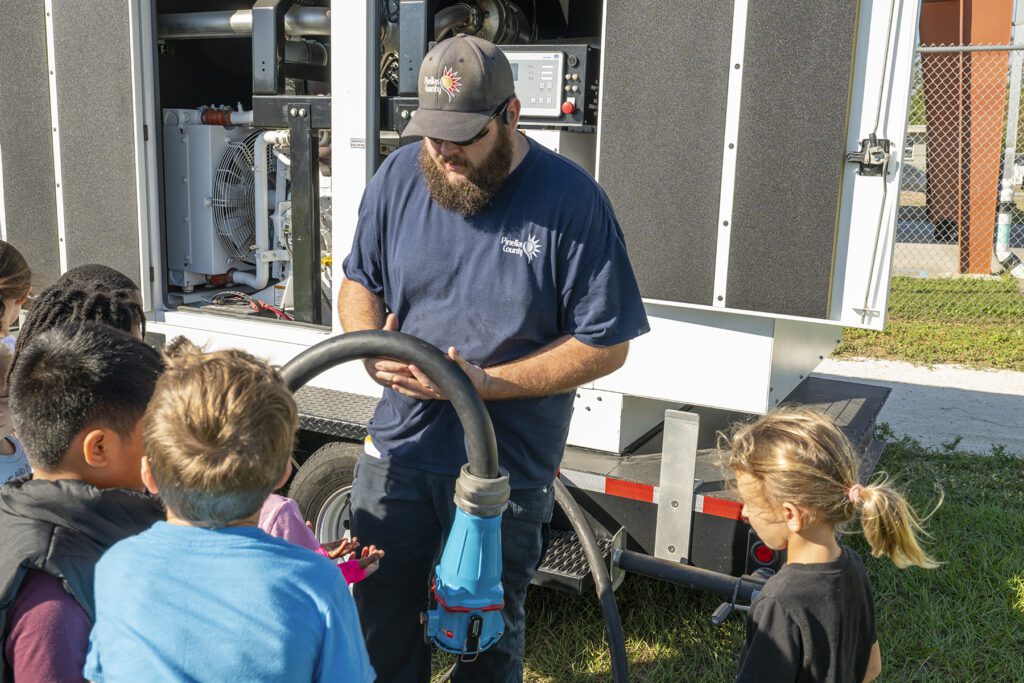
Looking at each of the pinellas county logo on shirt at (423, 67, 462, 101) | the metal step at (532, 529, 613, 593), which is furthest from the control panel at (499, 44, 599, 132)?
the metal step at (532, 529, 613, 593)

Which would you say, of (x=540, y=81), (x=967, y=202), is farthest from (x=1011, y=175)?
(x=540, y=81)

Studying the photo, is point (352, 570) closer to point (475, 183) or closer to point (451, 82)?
point (475, 183)

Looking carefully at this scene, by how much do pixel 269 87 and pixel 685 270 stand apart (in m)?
1.86

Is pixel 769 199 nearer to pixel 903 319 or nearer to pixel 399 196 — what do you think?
pixel 399 196

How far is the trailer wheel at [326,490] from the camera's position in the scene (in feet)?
12.4

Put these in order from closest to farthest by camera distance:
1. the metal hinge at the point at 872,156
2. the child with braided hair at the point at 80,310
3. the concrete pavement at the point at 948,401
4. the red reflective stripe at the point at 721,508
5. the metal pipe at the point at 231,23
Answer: the child with braided hair at the point at 80,310, the metal hinge at the point at 872,156, the red reflective stripe at the point at 721,508, the metal pipe at the point at 231,23, the concrete pavement at the point at 948,401

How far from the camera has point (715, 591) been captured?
9.95 ft

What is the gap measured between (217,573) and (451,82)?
1262 millimetres

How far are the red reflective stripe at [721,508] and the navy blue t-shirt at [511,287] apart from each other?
87 cm

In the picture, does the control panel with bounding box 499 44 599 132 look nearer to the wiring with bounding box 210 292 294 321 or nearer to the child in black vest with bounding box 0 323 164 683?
the wiring with bounding box 210 292 294 321

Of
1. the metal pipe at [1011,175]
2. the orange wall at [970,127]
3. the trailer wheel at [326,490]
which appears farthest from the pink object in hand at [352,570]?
the orange wall at [970,127]

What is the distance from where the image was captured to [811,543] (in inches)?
79.9

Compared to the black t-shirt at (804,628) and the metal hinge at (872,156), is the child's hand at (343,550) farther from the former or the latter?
the metal hinge at (872,156)

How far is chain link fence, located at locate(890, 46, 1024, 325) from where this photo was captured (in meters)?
10.3
